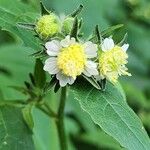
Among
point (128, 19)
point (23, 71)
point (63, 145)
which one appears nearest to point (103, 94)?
point (63, 145)

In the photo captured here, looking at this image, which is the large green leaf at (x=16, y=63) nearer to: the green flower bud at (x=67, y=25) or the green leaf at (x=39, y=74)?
the green leaf at (x=39, y=74)

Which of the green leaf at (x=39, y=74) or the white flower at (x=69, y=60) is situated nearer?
the white flower at (x=69, y=60)

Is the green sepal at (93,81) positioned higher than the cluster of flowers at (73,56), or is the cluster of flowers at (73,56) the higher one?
the cluster of flowers at (73,56)

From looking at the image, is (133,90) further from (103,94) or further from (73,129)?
(103,94)

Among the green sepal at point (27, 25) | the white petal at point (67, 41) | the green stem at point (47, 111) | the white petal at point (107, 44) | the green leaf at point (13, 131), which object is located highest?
the white petal at point (107, 44)

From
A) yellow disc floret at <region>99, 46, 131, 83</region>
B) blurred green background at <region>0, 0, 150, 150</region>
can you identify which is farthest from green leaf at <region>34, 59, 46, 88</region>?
yellow disc floret at <region>99, 46, 131, 83</region>

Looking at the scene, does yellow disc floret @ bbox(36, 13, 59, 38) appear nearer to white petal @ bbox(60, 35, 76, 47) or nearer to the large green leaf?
white petal @ bbox(60, 35, 76, 47)

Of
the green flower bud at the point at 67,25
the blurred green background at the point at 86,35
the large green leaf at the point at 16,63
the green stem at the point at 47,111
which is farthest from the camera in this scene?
the large green leaf at the point at 16,63

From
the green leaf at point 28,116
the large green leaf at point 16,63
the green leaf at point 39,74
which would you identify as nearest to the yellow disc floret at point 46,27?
the green leaf at point 39,74

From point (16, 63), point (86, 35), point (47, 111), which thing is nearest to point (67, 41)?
point (47, 111)
